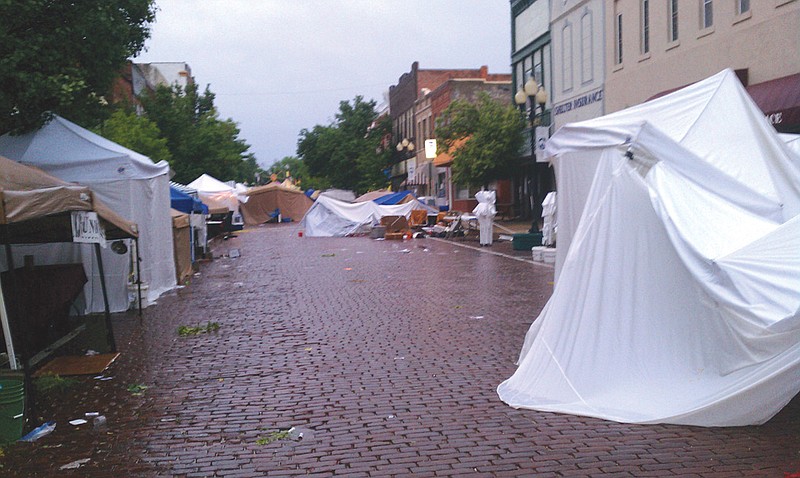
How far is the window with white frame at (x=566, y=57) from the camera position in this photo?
93.1ft

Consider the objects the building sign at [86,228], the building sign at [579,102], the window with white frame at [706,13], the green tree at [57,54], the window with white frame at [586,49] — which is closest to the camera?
the building sign at [86,228]

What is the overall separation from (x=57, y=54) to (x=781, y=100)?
13.3 meters

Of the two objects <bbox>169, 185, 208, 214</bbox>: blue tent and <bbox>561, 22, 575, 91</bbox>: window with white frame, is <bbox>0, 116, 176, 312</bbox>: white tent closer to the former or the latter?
<bbox>169, 185, 208, 214</bbox>: blue tent

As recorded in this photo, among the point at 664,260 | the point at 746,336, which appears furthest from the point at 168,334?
the point at 746,336

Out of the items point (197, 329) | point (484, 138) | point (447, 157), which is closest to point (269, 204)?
point (447, 157)

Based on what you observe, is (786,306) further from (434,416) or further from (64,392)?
(64,392)

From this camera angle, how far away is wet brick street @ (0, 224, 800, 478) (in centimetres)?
522

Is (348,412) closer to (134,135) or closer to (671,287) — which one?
(671,287)

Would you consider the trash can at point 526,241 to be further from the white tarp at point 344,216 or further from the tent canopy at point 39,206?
the tent canopy at point 39,206

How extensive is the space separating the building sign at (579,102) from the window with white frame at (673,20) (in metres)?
4.44

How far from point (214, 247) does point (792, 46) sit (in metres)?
21.2

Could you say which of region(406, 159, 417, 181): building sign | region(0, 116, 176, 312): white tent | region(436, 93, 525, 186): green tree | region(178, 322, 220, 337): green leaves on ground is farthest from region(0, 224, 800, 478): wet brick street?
region(406, 159, 417, 181): building sign

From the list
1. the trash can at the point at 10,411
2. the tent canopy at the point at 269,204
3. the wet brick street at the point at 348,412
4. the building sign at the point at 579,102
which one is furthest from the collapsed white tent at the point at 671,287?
the tent canopy at the point at 269,204

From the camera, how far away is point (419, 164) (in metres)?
58.1
